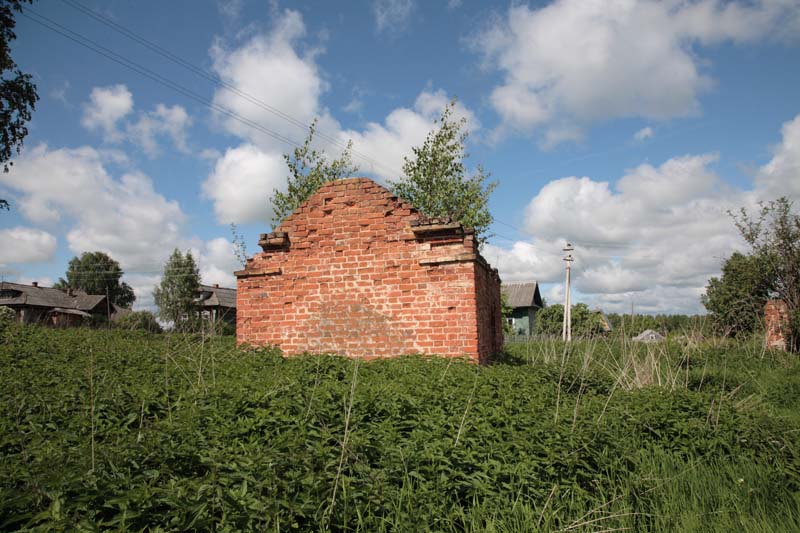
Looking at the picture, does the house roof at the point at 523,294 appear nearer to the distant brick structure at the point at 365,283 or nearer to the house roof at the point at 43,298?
the distant brick structure at the point at 365,283

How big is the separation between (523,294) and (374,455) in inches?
1618

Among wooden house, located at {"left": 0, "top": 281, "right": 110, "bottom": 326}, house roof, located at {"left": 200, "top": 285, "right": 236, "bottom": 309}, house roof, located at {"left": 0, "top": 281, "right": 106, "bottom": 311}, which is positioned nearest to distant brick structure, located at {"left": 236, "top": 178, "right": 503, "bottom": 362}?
wooden house, located at {"left": 0, "top": 281, "right": 110, "bottom": 326}

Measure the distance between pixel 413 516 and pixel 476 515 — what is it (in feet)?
1.61

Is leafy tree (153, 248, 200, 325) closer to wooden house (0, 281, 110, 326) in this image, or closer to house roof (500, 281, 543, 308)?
wooden house (0, 281, 110, 326)

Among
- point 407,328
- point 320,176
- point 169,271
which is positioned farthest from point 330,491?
point 169,271

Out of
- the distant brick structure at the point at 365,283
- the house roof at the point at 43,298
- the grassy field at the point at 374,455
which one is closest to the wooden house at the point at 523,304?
the distant brick structure at the point at 365,283

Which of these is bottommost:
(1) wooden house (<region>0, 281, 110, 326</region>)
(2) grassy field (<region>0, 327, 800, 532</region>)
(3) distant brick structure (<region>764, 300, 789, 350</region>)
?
(2) grassy field (<region>0, 327, 800, 532</region>)

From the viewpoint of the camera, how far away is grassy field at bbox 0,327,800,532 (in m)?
2.62

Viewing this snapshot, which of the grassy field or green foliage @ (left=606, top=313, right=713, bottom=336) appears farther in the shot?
green foliage @ (left=606, top=313, right=713, bottom=336)

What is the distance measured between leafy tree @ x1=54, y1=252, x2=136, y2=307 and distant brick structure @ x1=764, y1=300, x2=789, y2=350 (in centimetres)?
5907

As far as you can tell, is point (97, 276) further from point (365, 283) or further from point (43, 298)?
point (365, 283)

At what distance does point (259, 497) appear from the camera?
8.96ft

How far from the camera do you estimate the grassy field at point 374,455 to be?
262cm

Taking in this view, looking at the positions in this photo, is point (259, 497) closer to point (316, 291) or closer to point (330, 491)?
point (330, 491)
